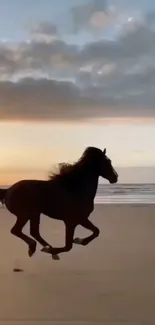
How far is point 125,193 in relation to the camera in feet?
5.63

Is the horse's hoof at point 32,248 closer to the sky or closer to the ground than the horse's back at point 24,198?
closer to the ground

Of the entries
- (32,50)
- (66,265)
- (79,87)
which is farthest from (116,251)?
(32,50)

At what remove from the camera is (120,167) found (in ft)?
5.61

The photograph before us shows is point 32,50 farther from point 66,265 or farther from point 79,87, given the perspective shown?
point 66,265

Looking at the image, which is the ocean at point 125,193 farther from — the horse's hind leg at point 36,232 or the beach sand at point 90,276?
the horse's hind leg at point 36,232

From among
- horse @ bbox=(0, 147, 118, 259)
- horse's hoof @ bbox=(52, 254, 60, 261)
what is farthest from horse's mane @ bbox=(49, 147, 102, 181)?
horse's hoof @ bbox=(52, 254, 60, 261)

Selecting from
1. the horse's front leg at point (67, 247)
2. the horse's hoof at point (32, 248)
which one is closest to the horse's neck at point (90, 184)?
the horse's front leg at point (67, 247)

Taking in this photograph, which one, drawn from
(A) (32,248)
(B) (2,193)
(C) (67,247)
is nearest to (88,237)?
(C) (67,247)

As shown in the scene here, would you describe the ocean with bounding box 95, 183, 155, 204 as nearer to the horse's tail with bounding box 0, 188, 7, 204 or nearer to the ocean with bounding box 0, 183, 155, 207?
the ocean with bounding box 0, 183, 155, 207

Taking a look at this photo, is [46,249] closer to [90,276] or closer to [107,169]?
[90,276]

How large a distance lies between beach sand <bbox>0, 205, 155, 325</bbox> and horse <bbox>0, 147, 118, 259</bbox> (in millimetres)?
19

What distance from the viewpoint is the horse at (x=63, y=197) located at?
1.69 m

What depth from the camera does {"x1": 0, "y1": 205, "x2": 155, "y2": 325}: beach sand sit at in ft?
5.40

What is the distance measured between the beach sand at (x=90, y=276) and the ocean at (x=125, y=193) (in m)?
0.02
